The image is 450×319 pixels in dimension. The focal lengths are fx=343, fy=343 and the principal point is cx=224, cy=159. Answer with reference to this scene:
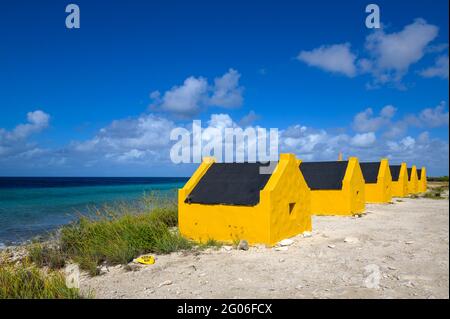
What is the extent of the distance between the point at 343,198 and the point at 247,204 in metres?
9.79

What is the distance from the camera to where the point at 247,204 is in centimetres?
1102

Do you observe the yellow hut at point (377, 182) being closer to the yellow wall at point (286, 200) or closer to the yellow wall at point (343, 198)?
the yellow wall at point (343, 198)

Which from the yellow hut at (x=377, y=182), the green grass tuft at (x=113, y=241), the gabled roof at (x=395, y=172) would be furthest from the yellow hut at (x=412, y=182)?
the green grass tuft at (x=113, y=241)

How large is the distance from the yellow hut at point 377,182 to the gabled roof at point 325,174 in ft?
24.4

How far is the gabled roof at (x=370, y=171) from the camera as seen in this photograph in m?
27.1

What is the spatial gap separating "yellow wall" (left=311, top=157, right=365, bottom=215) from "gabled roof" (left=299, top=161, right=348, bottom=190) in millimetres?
322

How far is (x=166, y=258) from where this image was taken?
1007 centimetres

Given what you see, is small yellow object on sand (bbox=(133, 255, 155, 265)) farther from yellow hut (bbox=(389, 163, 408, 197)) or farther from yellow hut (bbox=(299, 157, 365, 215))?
yellow hut (bbox=(389, 163, 408, 197))

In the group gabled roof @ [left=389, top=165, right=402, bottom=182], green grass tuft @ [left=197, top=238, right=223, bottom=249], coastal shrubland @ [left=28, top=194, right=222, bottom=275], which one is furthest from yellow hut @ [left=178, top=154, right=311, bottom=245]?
gabled roof @ [left=389, top=165, right=402, bottom=182]

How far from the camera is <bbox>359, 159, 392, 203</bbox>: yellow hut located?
86.9 ft

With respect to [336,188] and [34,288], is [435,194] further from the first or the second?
[34,288]
